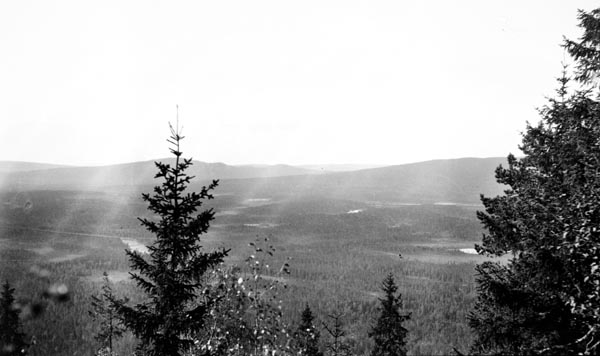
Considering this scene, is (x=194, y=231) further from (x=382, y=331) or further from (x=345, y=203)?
(x=345, y=203)

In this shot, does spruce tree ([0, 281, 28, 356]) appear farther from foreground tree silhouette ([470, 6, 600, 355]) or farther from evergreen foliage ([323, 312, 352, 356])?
foreground tree silhouette ([470, 6, 600, 355])

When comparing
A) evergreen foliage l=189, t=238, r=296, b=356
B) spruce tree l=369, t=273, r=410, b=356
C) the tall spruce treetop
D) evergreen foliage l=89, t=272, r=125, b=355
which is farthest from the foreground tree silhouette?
evergreen foliage l=89, t=272, r=125, b=355

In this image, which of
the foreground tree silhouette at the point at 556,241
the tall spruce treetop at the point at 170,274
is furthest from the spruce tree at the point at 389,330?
the tall spruce treetop at the point at 170,274

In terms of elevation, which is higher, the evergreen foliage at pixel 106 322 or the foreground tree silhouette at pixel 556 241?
the foreground tree silhouette at pixel 556 241

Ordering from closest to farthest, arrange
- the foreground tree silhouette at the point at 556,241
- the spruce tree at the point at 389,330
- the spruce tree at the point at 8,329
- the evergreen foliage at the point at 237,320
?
1. the foreground tree silhouette at the point at 556,241
2. the evergreen foliage at the point at 237,320
3. the spruce tree at the point at 389,330
4. the spruce tree at the point at 8,329

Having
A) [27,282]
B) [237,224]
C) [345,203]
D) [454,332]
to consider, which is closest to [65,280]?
[27,282]

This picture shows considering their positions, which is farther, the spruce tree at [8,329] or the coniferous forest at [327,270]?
the spruce tree at [8,329]

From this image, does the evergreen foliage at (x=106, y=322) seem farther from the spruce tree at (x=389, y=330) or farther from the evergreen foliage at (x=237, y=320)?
the spruce tree at (x=389, y=330)

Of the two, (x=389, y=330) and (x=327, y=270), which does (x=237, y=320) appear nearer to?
(x=389, y=330)

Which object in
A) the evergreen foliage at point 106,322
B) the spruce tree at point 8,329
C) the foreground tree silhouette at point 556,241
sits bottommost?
the spruce tree at point 8,329
